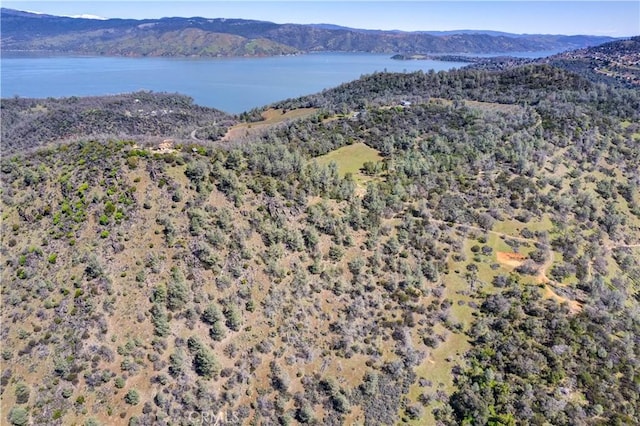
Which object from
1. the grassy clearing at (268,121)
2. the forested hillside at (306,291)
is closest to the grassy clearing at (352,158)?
the forested hillside at (306,291)

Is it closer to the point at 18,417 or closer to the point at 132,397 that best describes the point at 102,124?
the point at 18,417

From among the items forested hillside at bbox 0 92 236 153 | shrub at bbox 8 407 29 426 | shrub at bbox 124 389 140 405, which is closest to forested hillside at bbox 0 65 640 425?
shrub at bbox 124 389 140 405

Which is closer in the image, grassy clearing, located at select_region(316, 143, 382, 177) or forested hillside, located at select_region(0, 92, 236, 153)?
grassy clearing, located at select_region(316, 143, 382, 177)

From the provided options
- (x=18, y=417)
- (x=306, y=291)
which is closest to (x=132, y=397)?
(x=18, y=417)

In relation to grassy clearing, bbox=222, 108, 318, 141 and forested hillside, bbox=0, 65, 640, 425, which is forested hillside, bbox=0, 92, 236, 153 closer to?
grassy clearing, bbox=222, 108, 318, 141

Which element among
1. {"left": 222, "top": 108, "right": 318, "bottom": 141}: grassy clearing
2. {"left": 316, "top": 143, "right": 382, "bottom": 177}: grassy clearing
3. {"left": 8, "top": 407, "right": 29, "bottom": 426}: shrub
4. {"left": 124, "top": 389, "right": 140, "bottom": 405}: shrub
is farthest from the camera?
{"left": 222, "top": 108, "right": 318, "bottom": 141}: grassy clearing

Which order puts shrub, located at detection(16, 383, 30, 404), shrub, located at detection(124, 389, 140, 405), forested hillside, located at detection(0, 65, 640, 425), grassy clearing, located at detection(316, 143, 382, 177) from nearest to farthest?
shrub, located at detection(16, 383, 30, 404) → shrub, located at detection(124, 389, 140, 405) → forested hillside, located at detection(0, 65, 640, 425) → grassy clearing, located at detection(316, 143, 382, 177)

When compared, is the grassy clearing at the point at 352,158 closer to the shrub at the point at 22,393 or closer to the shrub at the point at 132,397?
the shrub at the point at 132,397
